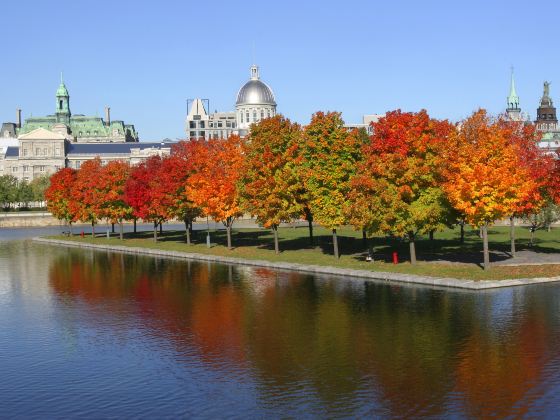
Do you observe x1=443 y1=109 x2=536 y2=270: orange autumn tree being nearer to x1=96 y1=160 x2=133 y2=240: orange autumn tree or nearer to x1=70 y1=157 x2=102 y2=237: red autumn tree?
x1=96 y1=160 x2=133 y2=240: orange autumn tree

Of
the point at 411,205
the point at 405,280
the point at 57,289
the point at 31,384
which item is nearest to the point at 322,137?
the point at 411,205

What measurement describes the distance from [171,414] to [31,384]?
792 cm

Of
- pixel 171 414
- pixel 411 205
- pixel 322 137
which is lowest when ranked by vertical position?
pixel 171 414

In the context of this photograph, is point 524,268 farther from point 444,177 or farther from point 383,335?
point 383,335

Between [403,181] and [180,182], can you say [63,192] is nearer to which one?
[180,182]

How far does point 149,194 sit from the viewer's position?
3802 inches

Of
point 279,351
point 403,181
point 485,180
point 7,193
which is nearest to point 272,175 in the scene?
point 403,181

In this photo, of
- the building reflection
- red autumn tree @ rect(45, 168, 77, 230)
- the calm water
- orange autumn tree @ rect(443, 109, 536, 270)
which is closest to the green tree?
red autumn tree @ rect(45, 168, 77, 230)

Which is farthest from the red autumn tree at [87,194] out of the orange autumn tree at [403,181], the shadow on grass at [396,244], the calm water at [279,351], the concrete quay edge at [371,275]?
the orange autumn tree at [403,181]

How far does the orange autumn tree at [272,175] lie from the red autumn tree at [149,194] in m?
17.7

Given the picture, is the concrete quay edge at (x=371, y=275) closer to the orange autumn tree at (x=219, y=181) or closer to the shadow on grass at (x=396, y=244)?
the orange autumn tree at (x=219, y=181)

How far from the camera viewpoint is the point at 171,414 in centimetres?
2717

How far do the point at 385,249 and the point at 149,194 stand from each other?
114ft

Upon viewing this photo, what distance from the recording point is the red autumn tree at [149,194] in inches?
3666
